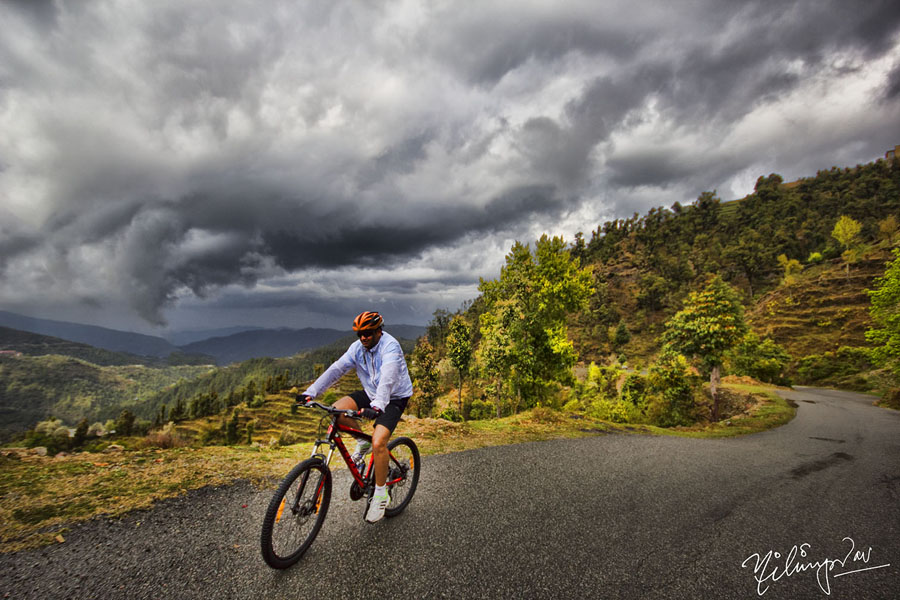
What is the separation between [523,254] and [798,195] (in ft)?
504

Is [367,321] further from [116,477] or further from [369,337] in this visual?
[116,477]

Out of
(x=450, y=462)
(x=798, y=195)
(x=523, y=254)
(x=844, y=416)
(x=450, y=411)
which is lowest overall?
(x=450, y=411)

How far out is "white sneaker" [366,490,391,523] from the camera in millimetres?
4262

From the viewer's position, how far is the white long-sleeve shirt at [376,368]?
4430mm

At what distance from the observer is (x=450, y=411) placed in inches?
1384

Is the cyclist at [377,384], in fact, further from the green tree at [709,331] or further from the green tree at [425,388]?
the green tree at [425,388]

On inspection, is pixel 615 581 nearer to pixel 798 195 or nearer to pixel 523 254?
pixel 523 254

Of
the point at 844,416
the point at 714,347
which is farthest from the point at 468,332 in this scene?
the point at 844,416

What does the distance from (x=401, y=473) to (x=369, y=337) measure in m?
2.15

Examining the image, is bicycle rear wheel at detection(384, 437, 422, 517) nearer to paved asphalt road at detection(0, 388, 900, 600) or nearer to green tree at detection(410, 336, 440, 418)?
paved asphalt road at detection(0, 388, 900, 600)

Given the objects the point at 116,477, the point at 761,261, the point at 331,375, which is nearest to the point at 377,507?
the point at 331,375

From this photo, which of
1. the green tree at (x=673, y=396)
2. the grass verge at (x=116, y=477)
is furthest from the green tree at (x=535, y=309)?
the grass verge at (x=116, y=477)

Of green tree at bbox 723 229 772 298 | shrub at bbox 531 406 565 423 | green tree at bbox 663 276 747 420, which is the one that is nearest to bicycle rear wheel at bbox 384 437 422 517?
shrub at bbox 531 406 565 423

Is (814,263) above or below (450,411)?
above
